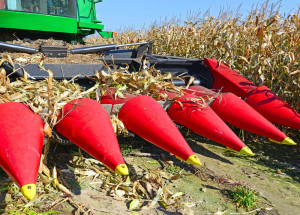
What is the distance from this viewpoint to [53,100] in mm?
2023

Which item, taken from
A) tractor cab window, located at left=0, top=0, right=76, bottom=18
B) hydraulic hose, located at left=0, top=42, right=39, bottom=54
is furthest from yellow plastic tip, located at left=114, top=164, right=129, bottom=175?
tractor cab window, located at left=0, top=0, right=76, bottom=18

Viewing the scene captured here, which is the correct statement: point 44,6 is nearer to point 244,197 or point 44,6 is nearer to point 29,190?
point 29,190

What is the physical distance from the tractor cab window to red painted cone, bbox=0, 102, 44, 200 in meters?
3.17

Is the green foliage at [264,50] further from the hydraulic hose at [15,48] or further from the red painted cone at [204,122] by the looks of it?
the hydraulic hose at [15,48]

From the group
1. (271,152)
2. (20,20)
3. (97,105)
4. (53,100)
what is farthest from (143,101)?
(20,20)

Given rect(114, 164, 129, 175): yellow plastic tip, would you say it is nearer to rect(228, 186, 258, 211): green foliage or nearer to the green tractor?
rect(228, 186, 258, 211): green foliage

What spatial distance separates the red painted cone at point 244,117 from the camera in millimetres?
2294

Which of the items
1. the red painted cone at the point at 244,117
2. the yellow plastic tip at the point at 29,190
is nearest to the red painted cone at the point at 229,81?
the red painted cone at the point at 244,117

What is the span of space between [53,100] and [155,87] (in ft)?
3.38

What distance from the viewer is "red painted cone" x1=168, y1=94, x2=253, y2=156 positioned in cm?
209

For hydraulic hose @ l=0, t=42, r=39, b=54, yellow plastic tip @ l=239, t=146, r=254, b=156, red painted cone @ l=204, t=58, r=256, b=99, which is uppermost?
hydraulic hose @ l=0, t=42, r=39, b=54

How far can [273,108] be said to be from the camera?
2.76 metres

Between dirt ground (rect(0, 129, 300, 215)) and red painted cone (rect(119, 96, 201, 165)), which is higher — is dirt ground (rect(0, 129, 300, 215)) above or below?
below

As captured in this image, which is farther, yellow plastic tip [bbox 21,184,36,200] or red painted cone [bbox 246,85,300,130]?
red painted cone [bbox 246,85,300,130]
